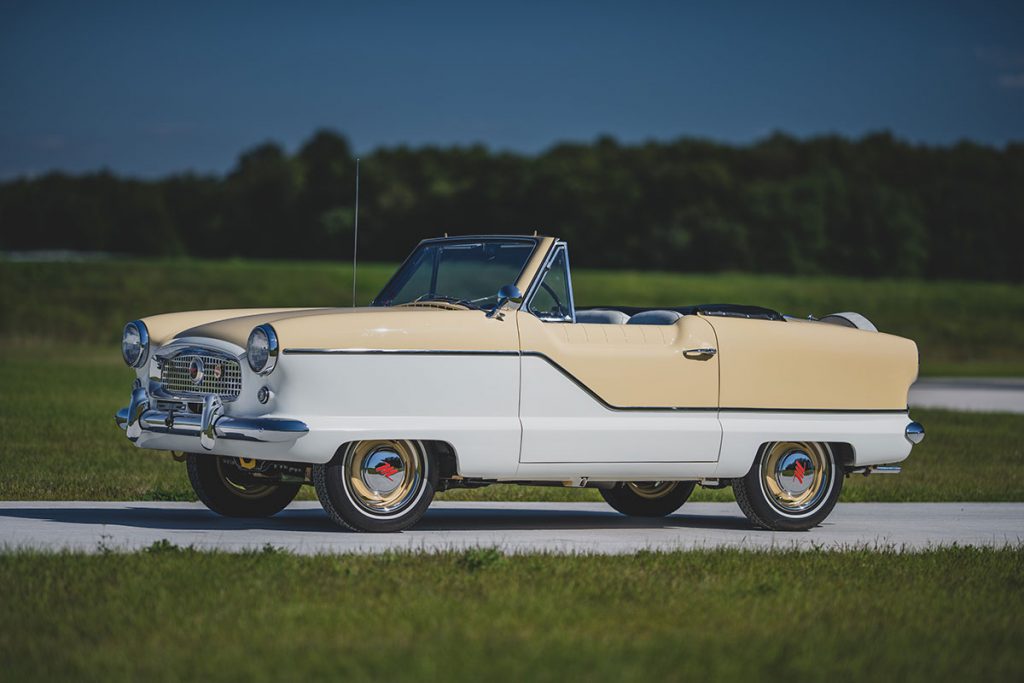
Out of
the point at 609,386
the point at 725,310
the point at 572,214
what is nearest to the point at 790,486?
the point at 725,310

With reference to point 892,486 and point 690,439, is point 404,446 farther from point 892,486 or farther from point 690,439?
point 892,486

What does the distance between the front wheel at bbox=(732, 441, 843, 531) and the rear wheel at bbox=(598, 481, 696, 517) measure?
1.03 metres

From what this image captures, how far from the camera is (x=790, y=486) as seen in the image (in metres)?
11.4

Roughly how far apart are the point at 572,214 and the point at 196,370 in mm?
99827

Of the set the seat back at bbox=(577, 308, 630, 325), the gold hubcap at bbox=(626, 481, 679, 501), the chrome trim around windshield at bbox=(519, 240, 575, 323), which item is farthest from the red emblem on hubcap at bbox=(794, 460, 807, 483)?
the chrome trim around windshield at bbox=(519, 240, 575, 323)

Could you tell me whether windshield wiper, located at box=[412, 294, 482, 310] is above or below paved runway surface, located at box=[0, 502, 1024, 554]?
above

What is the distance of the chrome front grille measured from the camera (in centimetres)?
980

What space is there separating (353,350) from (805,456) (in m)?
3.48

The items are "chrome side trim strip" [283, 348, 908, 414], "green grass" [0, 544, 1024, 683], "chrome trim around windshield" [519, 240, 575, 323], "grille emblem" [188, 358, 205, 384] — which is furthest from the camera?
"chrome trim around windshield" [519, 240, 575, 323]

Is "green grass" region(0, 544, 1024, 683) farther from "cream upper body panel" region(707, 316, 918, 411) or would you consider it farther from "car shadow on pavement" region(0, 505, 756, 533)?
"car shadow on pavement" region(0, 505, 756, 533)

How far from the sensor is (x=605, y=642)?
6840 mm

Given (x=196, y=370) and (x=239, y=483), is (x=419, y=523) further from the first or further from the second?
(x=196, y=370)

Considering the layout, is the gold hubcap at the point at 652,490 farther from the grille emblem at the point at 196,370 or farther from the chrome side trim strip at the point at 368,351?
the grille emblem at the point at 196,370

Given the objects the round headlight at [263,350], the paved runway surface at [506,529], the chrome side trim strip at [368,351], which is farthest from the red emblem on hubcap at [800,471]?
the round headlight at [263,350]
